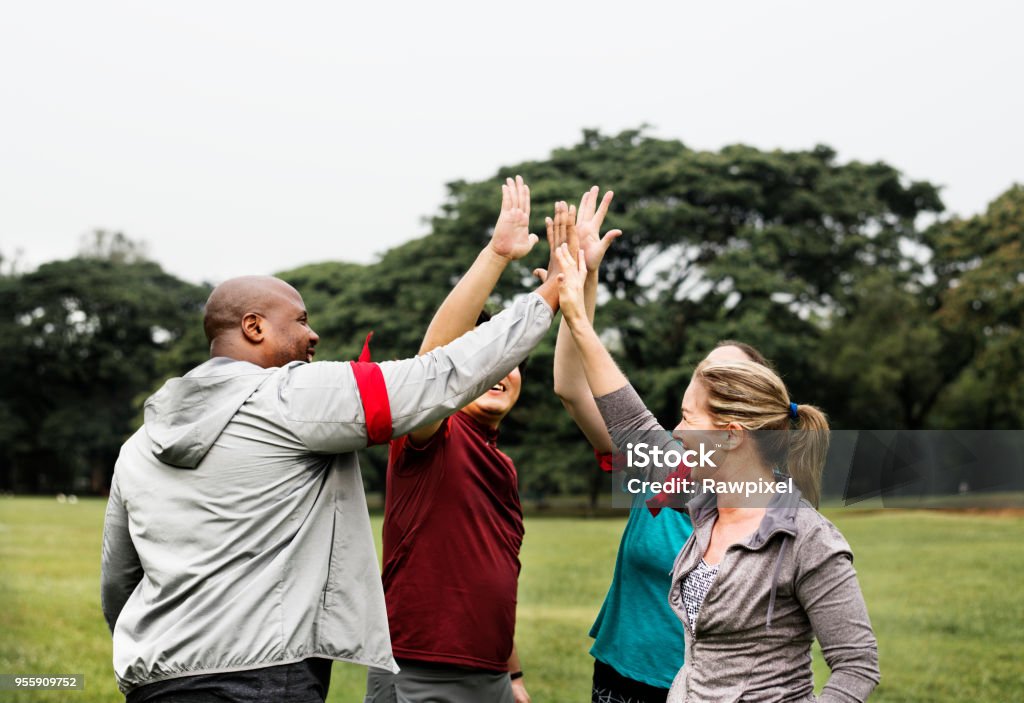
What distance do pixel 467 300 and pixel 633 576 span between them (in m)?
1.27

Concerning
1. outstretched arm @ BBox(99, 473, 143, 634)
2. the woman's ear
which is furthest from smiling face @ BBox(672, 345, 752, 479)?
outstretched arm @ BBox(99, 473, 143, 634)

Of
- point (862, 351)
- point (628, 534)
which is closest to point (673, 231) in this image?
point (862, 351)

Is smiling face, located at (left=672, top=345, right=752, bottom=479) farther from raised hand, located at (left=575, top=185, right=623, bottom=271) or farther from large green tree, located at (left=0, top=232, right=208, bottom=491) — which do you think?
large green tree, located at (left=0, top=232, right=208, bottom=491)

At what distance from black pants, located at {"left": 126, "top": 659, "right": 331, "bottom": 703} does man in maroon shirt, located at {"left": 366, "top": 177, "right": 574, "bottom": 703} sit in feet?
3.03

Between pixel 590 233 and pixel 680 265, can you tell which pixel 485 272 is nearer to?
pixel 590 233

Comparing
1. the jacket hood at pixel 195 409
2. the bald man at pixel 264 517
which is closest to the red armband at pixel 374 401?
the bald man at pixel 264 517

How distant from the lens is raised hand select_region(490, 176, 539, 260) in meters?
3.31

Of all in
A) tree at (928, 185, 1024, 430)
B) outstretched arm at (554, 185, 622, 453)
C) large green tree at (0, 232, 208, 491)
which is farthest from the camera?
large green tree at (0, 232, 208, 491)

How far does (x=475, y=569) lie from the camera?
3.70m

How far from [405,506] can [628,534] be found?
847 mm

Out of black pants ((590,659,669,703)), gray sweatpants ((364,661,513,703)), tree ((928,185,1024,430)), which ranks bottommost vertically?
gray sweatpants ((364,661,513,703))

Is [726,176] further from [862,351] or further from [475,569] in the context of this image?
[475,569]

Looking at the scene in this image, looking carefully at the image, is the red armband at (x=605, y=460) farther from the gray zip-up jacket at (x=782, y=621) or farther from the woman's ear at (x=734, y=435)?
the gray zip-up jacket at (x=782, y=621)

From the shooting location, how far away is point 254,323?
9.86ft
